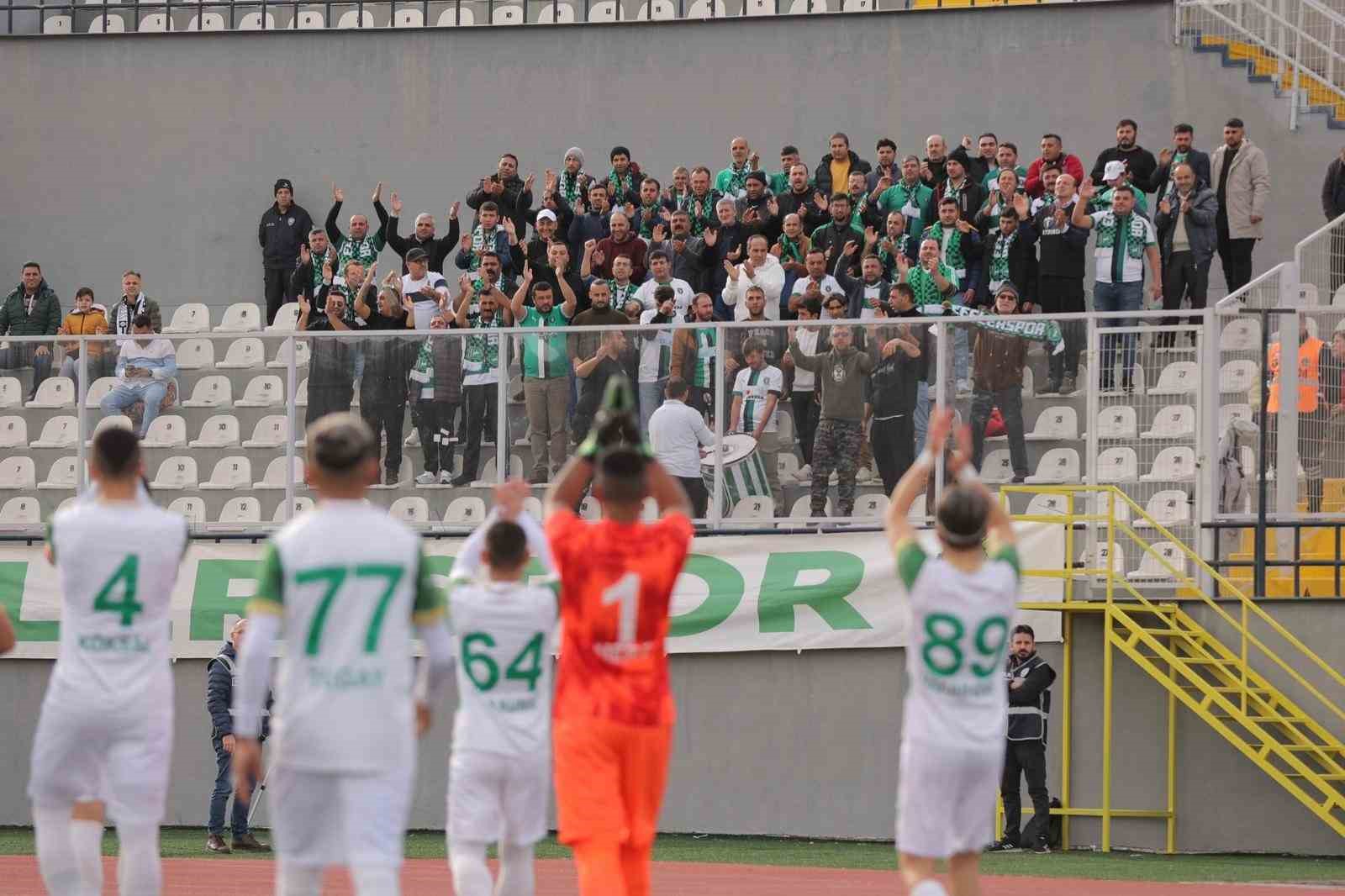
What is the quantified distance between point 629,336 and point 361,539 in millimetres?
11670

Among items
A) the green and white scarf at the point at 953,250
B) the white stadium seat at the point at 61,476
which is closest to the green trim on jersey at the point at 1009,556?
the green and white scarf at the point at 953,250

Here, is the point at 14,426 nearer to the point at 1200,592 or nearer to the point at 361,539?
the point at 1200,592

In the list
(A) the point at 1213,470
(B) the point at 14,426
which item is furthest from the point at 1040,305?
(B) the point at 14,426

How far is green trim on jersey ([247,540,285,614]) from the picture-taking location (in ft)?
22.8

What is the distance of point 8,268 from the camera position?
95.1 ft

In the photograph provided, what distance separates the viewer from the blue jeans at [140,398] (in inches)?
780

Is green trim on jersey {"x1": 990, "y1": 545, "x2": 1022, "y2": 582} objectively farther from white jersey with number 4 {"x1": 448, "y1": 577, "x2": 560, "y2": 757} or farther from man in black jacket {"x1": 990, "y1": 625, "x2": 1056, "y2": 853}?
Result: man in black jacket {"x1": 990, "y1": 625, "x2": 1056, "y2": 853}

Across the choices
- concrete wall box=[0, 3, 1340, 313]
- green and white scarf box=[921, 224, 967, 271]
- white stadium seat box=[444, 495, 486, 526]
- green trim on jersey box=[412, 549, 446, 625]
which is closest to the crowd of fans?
green and white scarf box=[921, 224, 967, 271]

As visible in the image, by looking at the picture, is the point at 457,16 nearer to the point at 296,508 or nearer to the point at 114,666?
the point at 296,508

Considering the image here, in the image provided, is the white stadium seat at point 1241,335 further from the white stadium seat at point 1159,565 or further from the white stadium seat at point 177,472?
the white stadium seat at point 177,472

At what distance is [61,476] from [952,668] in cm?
1365

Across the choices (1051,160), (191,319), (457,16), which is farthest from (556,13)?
(1051,160)

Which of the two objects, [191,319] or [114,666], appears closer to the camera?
[114,666]

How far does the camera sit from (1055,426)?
17844 mm
